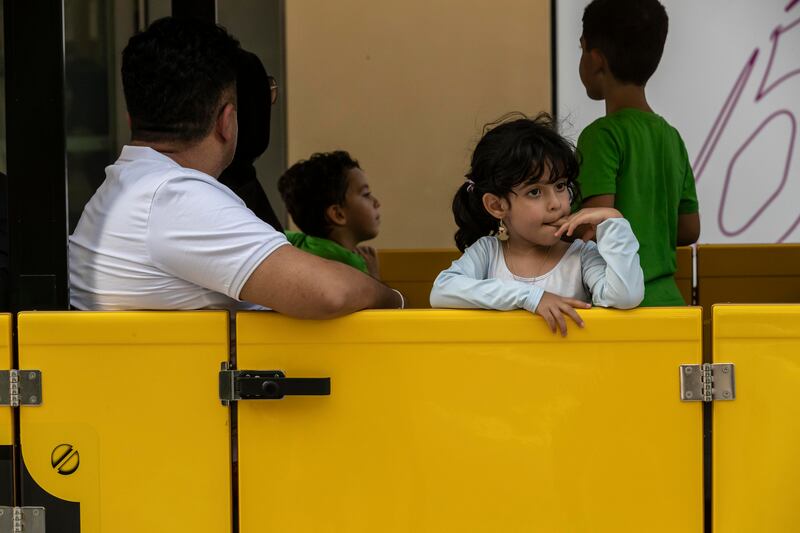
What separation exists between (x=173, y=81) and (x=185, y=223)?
16.9 inches

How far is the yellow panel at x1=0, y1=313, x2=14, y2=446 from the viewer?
2109mm

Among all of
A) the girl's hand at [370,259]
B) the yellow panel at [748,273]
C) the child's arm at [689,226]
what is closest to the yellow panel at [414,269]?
the girl's hand at [370,259]

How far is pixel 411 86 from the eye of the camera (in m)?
5.25

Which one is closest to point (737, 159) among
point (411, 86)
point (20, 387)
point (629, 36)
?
point (411, 86)

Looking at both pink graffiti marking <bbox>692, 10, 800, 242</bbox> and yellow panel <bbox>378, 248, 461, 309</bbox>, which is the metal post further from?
pink graffiti marking <bbox>692, 10, 800, 242</bbox>

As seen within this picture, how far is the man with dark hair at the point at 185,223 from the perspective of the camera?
2105mm

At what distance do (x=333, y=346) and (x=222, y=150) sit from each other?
→ 0.65 meters

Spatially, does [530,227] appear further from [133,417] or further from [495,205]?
[133,417]

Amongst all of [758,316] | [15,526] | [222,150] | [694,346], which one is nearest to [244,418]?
[15,526]

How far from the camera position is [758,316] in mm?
2012

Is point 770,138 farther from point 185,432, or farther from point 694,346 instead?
point 185,432

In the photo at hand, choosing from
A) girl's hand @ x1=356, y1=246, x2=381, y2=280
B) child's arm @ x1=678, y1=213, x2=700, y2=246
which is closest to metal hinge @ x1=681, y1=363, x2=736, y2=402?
child's arm @ x1=678, y1=213, x2=700, y2=246

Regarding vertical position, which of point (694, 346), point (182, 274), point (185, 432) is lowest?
point (185, 432)

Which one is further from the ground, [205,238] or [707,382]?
[205,238]
